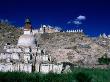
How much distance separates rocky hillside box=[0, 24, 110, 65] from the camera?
245ft

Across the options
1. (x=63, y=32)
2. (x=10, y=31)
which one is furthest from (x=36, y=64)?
(x=63, y=32)

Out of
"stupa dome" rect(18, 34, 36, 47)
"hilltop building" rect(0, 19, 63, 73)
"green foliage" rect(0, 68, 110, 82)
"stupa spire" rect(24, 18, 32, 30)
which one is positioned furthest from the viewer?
"stupa spire" rect(24, 18, 32, 30)

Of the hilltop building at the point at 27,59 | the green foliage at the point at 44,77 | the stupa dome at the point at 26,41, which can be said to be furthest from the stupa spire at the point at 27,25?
the green foliage at the point at 44,77

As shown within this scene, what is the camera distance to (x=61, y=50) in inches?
3113

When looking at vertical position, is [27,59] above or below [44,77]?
above

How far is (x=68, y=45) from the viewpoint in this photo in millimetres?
86812

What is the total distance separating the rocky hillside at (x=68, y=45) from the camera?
74.6 metres

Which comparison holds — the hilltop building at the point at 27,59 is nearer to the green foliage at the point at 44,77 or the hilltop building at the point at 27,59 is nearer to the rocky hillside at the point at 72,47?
the green foliage at the point at 44,77

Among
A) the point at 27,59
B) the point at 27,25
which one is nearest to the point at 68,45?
the point at 27,25

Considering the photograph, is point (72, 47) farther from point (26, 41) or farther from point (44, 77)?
point (44, 77)

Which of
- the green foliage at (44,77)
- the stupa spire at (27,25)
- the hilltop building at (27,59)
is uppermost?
the stupa spire at (27,25)

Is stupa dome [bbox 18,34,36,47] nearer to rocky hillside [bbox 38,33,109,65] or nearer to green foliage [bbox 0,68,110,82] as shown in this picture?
green foliage [bbox 0,68,110,82]

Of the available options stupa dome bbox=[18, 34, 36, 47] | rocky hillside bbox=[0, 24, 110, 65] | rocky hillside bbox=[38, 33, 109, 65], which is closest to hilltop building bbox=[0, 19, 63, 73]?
stupa dome bbox=[18, 34, 36, 47]

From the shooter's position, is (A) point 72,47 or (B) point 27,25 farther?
(A) point 72,47
